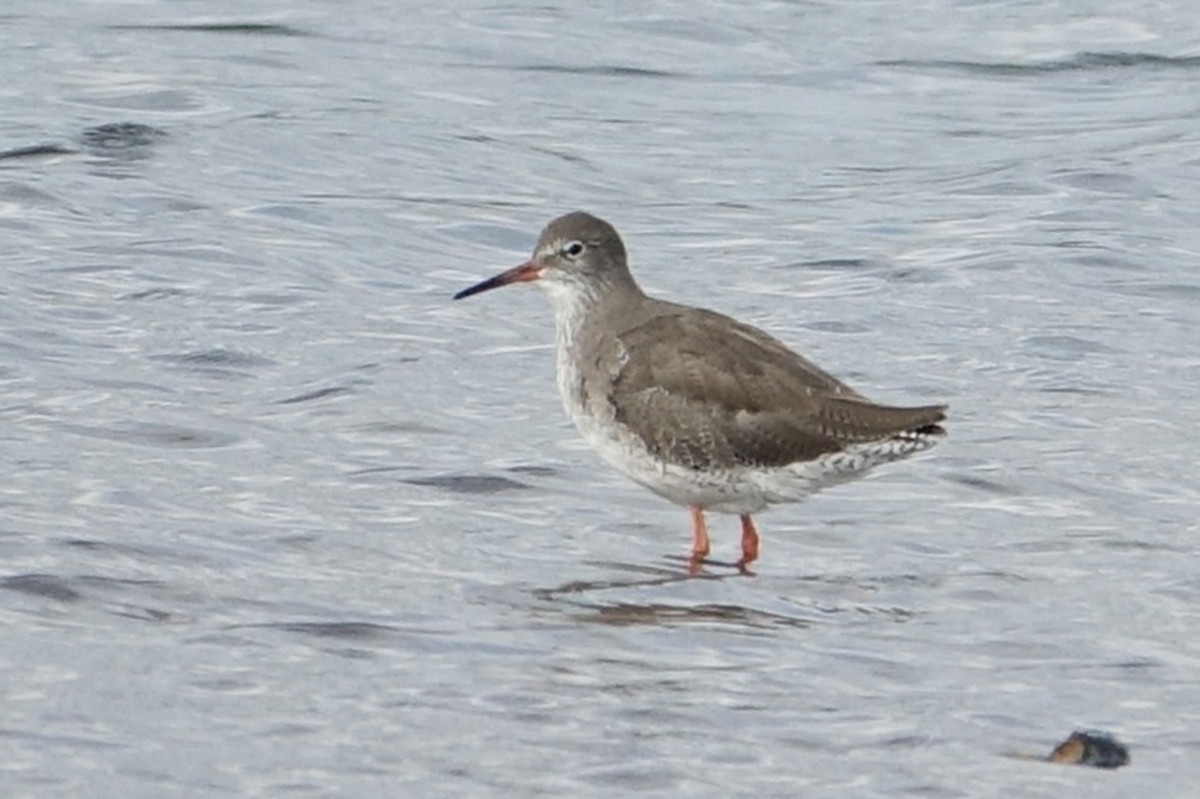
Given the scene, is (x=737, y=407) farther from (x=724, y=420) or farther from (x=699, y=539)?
(x=699, y=539)

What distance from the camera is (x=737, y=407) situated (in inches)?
367

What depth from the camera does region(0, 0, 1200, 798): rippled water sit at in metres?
7.27

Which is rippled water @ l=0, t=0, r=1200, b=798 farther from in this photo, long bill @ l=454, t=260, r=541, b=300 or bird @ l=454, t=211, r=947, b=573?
long bill @ l=454, t=260, r=541, b=300

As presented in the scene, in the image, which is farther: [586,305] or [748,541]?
[586,305]

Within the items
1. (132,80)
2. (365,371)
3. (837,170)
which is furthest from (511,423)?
(132,80)

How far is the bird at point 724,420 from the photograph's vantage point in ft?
30.2

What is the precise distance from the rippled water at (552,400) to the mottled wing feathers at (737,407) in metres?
0.42

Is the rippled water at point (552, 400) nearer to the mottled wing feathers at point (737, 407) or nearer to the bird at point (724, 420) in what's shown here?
the bird at point (724, 420)

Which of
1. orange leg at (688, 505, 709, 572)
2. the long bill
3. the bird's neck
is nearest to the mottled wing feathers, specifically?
orange leg at (688, 505, 709, 572)

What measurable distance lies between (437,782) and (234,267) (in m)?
6.82

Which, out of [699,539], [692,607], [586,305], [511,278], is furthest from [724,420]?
[511,278]

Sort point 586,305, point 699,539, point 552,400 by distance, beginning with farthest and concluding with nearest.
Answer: point 552,400, point 586,305, point 699,539

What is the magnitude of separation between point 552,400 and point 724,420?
2.17m

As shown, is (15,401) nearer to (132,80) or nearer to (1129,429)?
(1129,429)
